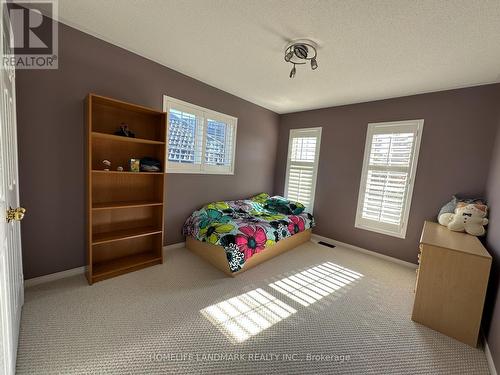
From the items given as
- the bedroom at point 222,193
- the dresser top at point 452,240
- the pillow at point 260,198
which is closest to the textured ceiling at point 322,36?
the bedroom at point 222,193

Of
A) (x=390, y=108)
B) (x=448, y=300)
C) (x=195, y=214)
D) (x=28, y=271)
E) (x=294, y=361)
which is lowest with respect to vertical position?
(x=294, y=361)

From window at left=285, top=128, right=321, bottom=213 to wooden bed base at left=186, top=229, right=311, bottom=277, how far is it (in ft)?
3.31

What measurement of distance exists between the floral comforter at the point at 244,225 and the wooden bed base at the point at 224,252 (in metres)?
0.12

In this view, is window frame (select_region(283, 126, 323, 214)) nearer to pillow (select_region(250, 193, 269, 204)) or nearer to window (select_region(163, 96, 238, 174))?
pillow (select_region(250, 193, 269, 204))

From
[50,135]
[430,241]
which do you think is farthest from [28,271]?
[430,241]

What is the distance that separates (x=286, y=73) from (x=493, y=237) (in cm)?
267

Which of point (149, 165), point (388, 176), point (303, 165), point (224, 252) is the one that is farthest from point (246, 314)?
point (303, 165)

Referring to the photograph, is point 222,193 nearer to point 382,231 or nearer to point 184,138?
point 184,138

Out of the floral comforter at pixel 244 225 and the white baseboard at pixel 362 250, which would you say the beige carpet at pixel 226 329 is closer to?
the floral comforter at pixel 244 225

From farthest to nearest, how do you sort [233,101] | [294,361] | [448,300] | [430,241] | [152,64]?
[233,101] < [152,64] < [430,241] < [448,300] < [294,361]

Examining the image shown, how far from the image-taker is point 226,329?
165 cm

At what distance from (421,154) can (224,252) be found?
300cm

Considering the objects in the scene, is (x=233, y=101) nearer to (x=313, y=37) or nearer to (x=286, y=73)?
(x=286, y=73)

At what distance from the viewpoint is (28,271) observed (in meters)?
1.94
